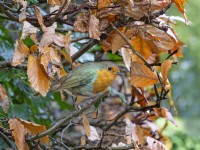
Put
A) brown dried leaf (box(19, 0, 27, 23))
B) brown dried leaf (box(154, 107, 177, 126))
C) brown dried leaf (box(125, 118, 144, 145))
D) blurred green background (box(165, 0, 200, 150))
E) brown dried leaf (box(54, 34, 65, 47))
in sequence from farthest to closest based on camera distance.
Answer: blurred green background (box(165, 0, 200, 150)), brown dried leaf (box(154, 107, 177, 126)), brown dried leaf (box(125, 118, 144, 145)), brown dried leaf (box(54, 34, 65, 47)), brown dried leaf (box(19, 0, 27, 23))

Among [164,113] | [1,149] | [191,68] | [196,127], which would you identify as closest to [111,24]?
[1,149]

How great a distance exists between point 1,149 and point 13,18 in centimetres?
35

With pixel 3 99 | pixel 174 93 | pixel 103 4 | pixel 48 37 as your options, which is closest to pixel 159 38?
pixel 103 4

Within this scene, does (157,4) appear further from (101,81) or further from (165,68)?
(101,81)

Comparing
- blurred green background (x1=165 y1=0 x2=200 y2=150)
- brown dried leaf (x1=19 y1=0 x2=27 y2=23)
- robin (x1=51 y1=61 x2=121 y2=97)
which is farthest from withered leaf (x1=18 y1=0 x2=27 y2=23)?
blurred green background (x1=165 y1=0 x2=200 y2=150)

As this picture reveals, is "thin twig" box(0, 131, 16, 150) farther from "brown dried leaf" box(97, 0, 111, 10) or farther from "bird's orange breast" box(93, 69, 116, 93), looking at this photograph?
"brown dried leaf" box(97, 0, 111, 10)

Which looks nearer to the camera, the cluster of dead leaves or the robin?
the cluster of dead leaves

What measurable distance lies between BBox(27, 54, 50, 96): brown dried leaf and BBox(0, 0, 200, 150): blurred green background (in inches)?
8.9

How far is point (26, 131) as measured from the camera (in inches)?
48.2

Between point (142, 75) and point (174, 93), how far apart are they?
6317 millimetres

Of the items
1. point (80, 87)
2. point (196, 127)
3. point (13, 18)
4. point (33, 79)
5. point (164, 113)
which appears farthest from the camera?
point (196, 127)

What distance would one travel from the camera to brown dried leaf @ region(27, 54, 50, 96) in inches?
45.1

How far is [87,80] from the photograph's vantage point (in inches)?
56.3

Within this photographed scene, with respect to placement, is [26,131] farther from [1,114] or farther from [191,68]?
[191,68]
